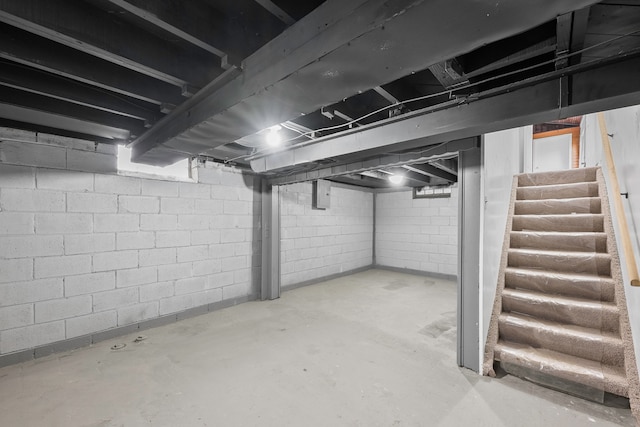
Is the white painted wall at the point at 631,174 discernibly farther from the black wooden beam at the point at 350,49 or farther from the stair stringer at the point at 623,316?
the black wooden beam at the point at 350,49

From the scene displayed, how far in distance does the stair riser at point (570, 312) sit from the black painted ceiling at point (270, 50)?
1891mm

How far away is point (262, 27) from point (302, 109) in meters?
0.42

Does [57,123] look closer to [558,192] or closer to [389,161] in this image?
[389,161]

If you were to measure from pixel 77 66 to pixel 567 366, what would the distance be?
3702 millimetres

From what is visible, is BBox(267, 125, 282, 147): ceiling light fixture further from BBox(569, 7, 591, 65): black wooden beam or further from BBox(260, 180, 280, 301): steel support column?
BBox(569, 7, 591, 65): black wooden beam

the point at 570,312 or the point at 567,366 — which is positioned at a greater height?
the point at 570,312

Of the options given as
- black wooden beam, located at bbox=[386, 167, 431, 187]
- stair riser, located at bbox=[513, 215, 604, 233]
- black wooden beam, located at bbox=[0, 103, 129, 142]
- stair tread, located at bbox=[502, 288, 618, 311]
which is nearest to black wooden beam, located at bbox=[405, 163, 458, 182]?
black wooden beam, located at bbox=[386, 167, 431, 187]

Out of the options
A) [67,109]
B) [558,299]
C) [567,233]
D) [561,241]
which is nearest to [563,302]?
[558,299]

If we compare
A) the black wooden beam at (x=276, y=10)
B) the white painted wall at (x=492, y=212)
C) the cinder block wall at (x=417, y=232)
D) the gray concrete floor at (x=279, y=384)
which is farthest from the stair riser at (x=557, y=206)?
the black wooden beam at (x=276, y=10)

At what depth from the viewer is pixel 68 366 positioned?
2.28 metres

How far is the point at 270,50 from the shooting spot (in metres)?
1.22

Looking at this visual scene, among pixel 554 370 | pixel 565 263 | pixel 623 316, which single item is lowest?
pixel 554 370

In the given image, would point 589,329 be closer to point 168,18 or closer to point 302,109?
point 302,109

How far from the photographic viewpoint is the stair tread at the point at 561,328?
2.00 meters
